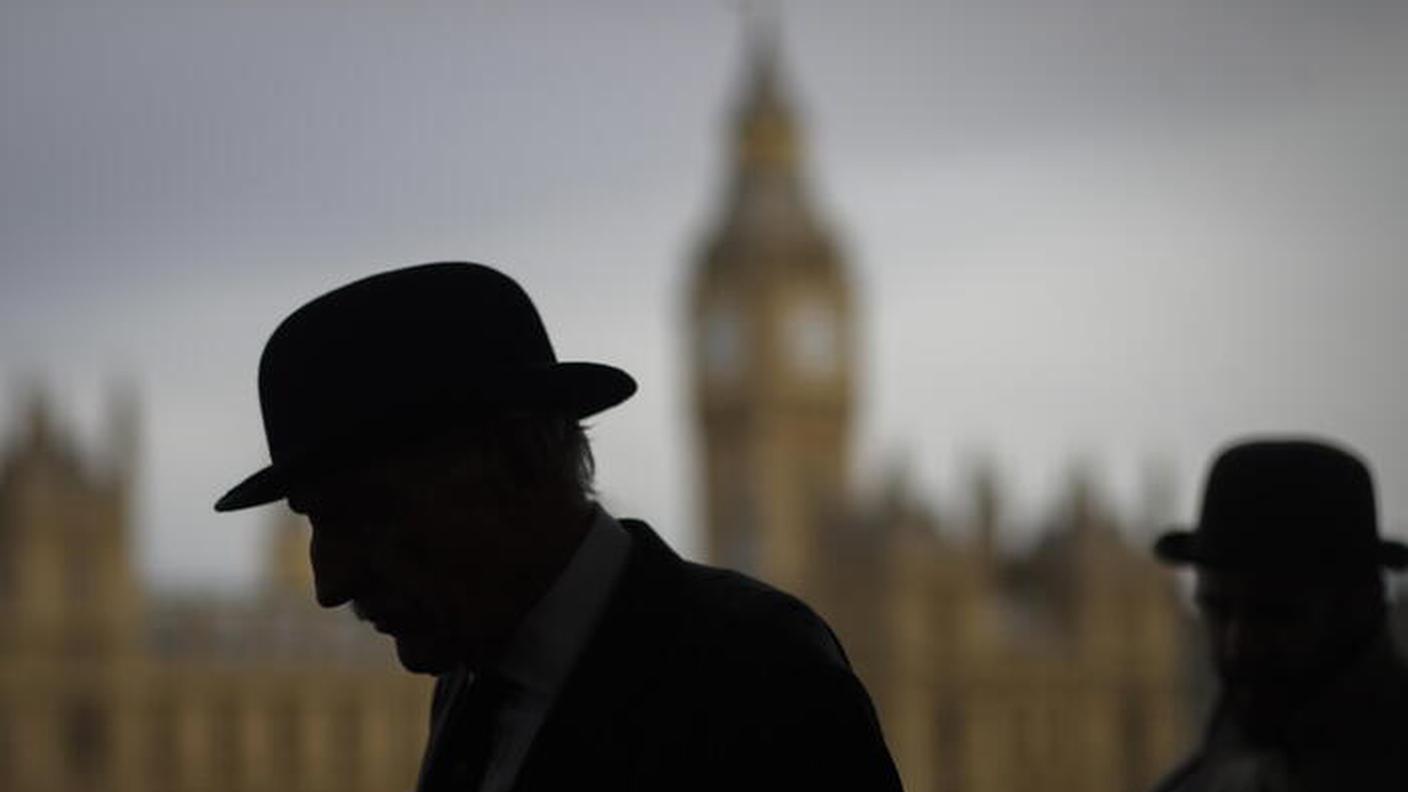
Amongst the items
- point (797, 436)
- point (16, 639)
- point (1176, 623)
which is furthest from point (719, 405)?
point (16, 639)

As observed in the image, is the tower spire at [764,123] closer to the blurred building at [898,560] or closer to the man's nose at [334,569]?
the blurred building at [898,560]

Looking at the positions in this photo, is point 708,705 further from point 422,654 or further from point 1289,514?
point 1289,514

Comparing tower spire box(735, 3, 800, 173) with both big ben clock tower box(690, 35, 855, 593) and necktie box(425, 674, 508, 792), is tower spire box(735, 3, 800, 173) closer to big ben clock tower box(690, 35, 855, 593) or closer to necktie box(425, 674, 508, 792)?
big ben clock tower box(690, 35, 855, 593)

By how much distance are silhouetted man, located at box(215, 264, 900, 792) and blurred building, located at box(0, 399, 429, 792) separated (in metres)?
21.1

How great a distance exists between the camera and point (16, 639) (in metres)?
22.6

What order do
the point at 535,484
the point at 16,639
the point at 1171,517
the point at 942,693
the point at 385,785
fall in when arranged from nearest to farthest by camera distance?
the point at 535,484 < the point at 16,639 < the point at 385,785 < the point at 942,693 < the point at 1171,517

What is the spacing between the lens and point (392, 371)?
1.47 meters

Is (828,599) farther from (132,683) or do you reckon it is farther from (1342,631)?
(1342,631)

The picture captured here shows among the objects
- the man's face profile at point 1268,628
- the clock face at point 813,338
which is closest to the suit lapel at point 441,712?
the man's face profile at point 1268,628

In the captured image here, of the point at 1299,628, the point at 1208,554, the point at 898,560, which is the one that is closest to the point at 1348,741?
the point at 1299,628

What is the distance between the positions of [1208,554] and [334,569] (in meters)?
1.20

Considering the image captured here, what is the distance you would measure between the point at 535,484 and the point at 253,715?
23.0 metres

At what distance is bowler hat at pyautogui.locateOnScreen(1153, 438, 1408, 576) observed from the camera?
243 centimetres

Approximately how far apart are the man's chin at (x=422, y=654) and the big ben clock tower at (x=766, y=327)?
1163 inches
